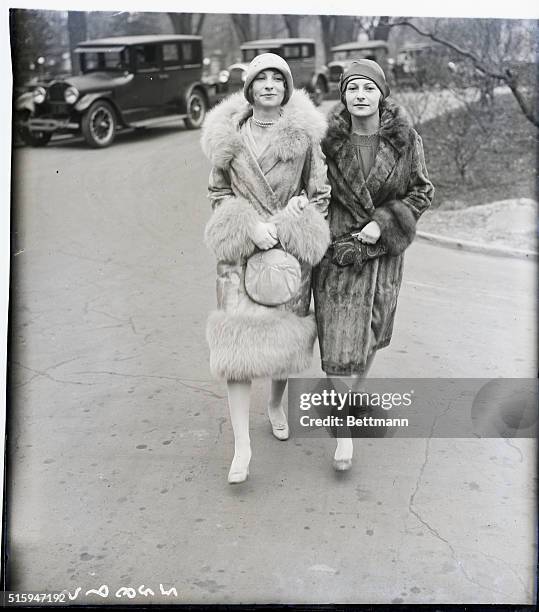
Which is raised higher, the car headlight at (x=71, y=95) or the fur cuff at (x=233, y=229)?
A: the car headlight at (x=71, y=95)

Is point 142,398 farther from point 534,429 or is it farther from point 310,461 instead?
point 534,429

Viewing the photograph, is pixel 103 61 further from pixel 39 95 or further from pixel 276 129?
pixel 276 129

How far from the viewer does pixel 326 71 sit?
10.9 ft

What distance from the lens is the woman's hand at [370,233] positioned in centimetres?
288

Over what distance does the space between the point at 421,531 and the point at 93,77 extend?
237 centimetres

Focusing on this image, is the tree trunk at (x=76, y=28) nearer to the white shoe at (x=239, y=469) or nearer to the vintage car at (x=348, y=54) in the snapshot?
the vintage car at (x=348, y=54)

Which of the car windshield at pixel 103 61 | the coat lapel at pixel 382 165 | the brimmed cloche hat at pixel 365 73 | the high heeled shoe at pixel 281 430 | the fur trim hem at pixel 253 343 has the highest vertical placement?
the car windshield at pixel 103 61

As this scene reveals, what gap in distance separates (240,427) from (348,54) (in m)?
1.62

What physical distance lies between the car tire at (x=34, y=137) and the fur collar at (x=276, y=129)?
712 millimetres

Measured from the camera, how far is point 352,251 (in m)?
2.92

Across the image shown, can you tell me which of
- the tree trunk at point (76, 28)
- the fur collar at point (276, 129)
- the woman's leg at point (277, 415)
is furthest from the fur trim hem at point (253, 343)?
the tree trunk at point (76, 28)

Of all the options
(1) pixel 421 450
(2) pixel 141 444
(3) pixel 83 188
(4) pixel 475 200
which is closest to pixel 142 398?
(2) pixel 141 444

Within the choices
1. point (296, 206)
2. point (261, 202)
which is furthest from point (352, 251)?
point (261, 202)

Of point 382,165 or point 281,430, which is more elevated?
point 382,165
